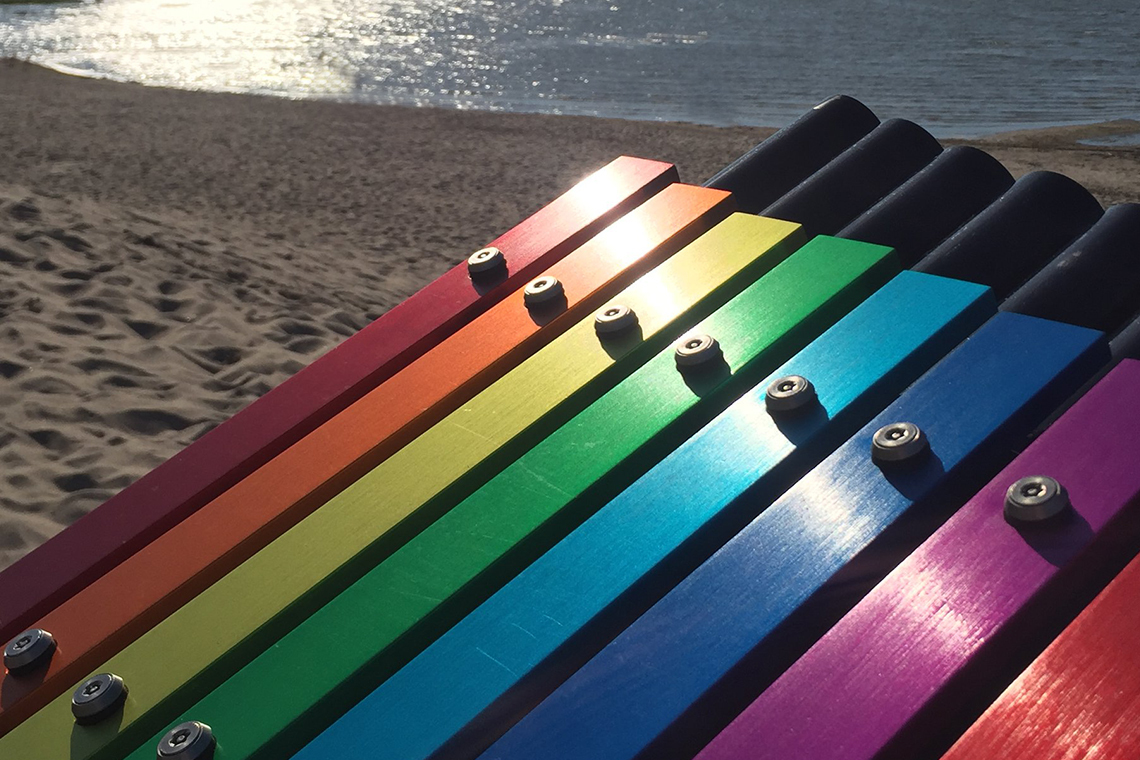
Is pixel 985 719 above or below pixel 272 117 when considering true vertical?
above

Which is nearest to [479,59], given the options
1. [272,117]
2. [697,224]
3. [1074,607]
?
[272,117]

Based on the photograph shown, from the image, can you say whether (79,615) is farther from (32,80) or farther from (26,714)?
(32,80)

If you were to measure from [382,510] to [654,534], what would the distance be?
1.88 ft

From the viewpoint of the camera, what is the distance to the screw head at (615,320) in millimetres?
2414

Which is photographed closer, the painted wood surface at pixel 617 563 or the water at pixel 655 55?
the painted wood surface at pixel 617 563

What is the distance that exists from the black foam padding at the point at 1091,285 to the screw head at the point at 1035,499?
1103mm

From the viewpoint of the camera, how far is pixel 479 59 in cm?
1936

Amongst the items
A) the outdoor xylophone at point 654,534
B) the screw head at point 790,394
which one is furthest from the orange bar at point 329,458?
the screw head at point 790,394

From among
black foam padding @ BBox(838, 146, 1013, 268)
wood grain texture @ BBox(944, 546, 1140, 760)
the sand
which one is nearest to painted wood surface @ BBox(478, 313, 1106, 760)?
wood grain texture @ BBox(944, 546, 1140, 760)

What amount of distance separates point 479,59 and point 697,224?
17.3 meters

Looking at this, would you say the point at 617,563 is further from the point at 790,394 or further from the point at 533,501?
the point at 790,394

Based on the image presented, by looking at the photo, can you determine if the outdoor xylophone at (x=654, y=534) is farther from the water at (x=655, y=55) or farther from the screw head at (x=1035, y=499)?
the water at (x=655, y=55)

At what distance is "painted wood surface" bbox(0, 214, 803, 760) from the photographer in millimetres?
1907

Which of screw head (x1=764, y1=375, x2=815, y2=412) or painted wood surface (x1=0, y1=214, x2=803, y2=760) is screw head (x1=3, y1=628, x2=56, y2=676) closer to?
painted wood surface (x1=0, y1=214, x2=803, y2=760)
